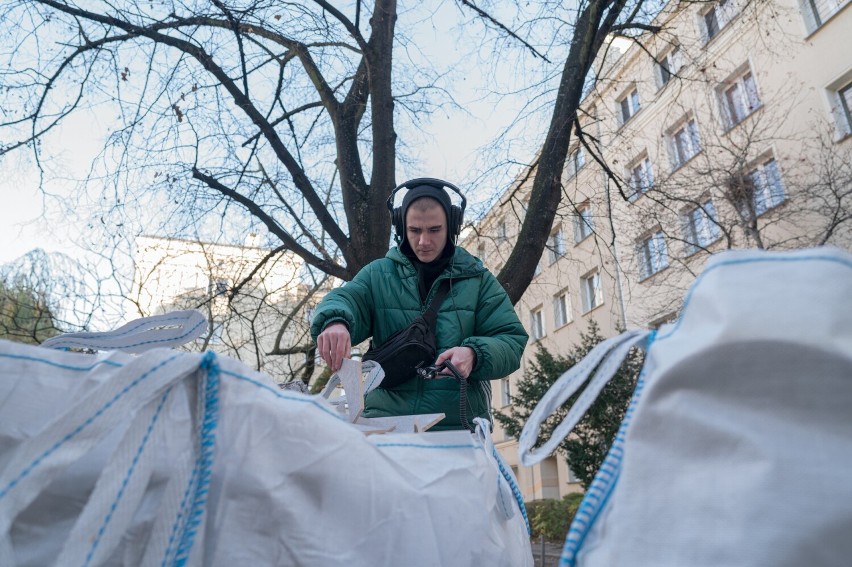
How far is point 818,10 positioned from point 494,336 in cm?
1181

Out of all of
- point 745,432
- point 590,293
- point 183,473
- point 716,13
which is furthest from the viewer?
point 590,293

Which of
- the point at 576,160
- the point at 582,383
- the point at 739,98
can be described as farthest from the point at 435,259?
the point at 739,98

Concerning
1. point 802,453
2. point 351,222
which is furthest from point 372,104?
point 802,453

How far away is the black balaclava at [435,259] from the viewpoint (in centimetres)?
199

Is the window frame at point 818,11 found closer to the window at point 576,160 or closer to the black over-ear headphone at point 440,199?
the window at point 576,160

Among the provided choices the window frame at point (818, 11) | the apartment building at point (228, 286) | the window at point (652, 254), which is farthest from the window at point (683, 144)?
the apartment building at point (228, 286)

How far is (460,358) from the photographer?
60.9 inches

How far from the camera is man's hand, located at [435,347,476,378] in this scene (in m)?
1.51

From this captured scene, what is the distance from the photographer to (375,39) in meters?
4.59

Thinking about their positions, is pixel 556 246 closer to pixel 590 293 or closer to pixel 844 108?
pixel 844 108

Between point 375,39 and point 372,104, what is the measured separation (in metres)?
0.52

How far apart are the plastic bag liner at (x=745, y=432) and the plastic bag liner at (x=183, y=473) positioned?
0.27 metres

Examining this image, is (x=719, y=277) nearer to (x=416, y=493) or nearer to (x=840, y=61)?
(x=416, y=493)

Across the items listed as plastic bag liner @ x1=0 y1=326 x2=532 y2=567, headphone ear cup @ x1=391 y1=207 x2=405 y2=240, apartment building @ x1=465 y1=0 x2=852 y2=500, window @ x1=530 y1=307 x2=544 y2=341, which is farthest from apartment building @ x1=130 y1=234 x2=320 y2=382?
window @ x1=530 y1=307 x2=544 y2=341
